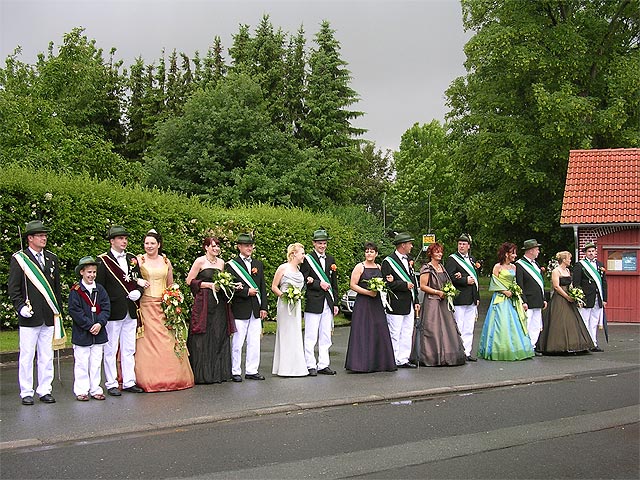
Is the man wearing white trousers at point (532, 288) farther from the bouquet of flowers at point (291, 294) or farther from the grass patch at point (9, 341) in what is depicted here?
the grass patch at point (9, 341)

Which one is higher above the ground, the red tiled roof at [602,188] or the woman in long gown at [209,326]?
the red tiled roof at [602,188]

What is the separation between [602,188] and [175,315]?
17.8 m

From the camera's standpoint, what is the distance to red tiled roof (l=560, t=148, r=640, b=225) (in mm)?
24125

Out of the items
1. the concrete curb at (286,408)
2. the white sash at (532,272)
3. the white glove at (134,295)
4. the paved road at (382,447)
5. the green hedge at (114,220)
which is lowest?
the paved road at (382,447)

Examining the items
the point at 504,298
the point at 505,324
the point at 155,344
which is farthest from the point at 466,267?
the point at 155,344

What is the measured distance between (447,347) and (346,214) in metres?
17.5

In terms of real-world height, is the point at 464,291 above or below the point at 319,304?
above

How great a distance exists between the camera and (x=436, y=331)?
13383 mm

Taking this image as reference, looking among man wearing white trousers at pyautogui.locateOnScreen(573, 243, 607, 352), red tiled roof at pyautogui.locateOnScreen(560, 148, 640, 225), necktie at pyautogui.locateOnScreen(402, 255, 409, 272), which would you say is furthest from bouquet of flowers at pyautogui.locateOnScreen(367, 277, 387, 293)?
red tiled roof at pyautogui.locateOnScreen(560, 148, 640, 225)

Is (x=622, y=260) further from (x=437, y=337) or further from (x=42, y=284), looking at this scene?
(x=42, y=284)

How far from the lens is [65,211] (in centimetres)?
1692

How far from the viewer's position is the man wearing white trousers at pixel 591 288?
1612cm

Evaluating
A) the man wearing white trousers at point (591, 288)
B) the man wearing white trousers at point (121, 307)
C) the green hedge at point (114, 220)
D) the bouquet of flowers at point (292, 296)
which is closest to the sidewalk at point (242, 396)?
the man wearing white trousers at point (121, 307)

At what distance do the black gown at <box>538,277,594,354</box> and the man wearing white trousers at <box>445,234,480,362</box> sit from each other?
5.84ft
